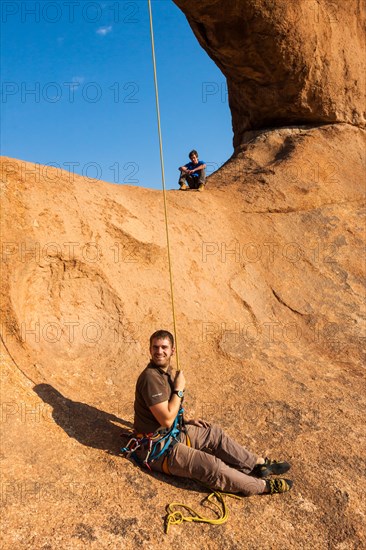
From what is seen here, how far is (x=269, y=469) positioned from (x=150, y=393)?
3.59 ft

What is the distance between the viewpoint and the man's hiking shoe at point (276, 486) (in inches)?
139

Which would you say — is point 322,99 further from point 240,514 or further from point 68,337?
point 240,514

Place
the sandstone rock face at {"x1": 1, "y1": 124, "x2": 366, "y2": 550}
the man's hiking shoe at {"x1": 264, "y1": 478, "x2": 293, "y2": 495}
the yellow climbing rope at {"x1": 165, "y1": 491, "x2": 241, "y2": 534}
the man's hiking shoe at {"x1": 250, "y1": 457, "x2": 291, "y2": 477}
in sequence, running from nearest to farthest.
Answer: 1. the yellow climbing rope at {"x1": 165, "y1": 491, "x2": 241, "y2": 534}
2. the sandstone rock face at {"x1": 1, "y1": 124, "x2": 366, "y2": 550}
3. the man's hiking shoe at {"x1": 264, "y1": 478, "x2": 293, "y2": 495}
4. the man's hiking shoe at {"x1": 250, "y1": 457, "x2": 291, "y2": 477}

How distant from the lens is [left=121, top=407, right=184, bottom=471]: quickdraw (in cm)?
348

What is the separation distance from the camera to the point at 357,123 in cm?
953

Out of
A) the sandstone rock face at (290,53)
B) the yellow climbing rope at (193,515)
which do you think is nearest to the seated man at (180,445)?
the yellow climbing rope at (193,515)

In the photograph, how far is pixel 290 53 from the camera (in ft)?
29.0

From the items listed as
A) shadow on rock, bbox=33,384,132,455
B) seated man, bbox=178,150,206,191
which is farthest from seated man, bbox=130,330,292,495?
seated man, bbox=178,150,206,191

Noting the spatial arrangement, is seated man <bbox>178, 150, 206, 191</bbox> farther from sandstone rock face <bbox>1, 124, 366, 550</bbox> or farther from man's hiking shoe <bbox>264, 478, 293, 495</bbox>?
man's hiking shoe <bbox>264, 478, 293, 495</bbox>

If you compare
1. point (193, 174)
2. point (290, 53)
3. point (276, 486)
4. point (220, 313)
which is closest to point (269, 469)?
point (276, 486)

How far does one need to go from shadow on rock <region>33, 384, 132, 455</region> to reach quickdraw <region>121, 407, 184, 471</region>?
21cm

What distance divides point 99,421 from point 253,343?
2338 millimetres

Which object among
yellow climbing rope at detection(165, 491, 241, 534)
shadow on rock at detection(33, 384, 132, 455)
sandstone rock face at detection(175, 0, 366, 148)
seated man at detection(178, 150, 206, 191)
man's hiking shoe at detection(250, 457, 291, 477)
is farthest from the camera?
seated man at detection(178, 150, 206, 191)

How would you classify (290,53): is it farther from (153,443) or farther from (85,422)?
(153,443)
